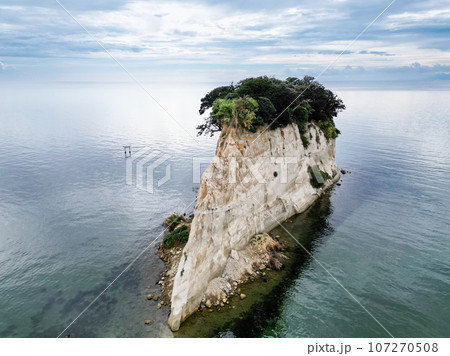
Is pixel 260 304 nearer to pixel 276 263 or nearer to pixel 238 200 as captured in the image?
pixel 276 263

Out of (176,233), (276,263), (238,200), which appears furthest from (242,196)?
(176,233)

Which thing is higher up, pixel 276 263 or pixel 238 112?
pixel 238 112

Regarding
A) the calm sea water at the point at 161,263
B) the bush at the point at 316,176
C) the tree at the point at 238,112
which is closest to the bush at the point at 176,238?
the calm sea water at the point at 161,263

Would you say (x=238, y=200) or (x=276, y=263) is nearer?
(x=276, y=263)

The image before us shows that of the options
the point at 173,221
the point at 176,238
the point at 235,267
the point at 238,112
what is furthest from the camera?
the point at 173,221

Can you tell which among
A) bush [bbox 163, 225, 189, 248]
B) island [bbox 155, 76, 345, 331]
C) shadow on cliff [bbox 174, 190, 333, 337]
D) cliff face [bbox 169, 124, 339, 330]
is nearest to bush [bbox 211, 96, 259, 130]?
island [bbox 155, 76, 345, 331]

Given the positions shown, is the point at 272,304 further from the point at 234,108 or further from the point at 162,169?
the point at 162,169
